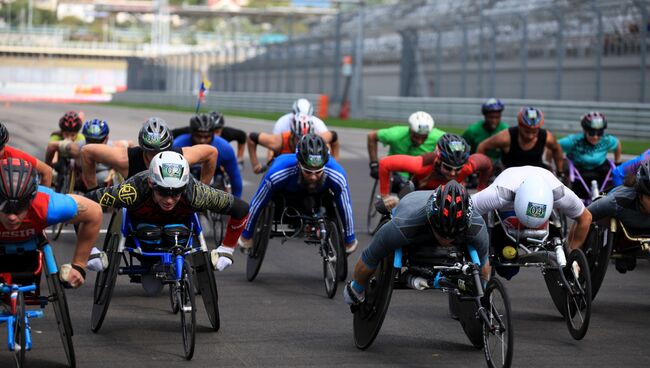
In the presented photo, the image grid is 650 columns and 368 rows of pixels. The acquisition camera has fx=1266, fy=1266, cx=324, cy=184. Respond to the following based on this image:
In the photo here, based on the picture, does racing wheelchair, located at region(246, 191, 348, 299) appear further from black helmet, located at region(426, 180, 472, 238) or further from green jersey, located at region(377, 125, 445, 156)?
black helmet, located at region(426, 180, 472, 238)

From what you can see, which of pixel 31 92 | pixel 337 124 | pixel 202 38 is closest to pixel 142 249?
pixel 337 124

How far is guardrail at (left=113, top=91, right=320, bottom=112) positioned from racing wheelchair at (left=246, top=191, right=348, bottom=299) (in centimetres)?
3837

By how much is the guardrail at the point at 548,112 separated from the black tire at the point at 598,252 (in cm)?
2094

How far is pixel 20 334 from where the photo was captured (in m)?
7.21

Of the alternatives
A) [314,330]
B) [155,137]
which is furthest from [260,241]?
[314,330]

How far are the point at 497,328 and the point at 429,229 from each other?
0.82 meters

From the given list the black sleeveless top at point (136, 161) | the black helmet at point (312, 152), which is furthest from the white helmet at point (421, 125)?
the black sleeveless top at point (136, 161)

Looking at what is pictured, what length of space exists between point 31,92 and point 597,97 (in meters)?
85.2

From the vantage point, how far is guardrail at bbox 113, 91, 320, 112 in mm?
55578

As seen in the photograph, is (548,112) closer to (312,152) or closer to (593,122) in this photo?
(593,122)

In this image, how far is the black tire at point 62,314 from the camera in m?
7.52

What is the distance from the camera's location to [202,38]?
16188 centimetres

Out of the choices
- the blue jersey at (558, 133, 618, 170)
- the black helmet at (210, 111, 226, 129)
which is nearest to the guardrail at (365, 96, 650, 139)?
the blue jersey at (558, 133, 618, 170)

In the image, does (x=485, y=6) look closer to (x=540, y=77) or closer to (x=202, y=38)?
(x=540, y=77)
